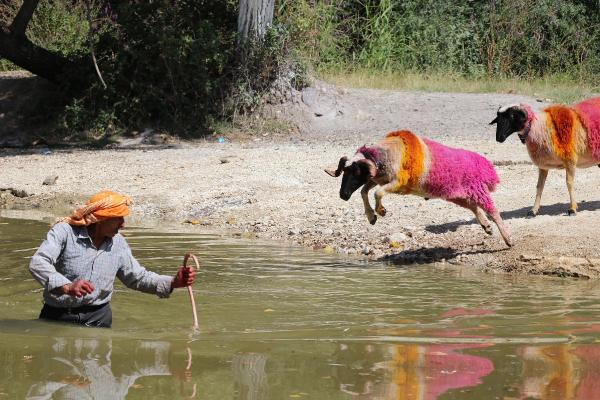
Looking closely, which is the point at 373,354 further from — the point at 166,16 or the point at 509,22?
the point at 509,22

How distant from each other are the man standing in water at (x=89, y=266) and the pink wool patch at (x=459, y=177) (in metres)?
3.85

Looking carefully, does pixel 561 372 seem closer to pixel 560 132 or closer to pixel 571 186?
pixel 571 186

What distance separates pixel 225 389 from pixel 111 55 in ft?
51.5

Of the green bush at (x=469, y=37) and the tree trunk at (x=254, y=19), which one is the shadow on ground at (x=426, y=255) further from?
the green bush at (x=469, y=37)

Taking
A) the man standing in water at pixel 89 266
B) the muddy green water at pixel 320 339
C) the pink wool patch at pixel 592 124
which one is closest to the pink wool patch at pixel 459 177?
the muddy green water at pixel 320 339

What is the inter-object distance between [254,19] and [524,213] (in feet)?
29.7

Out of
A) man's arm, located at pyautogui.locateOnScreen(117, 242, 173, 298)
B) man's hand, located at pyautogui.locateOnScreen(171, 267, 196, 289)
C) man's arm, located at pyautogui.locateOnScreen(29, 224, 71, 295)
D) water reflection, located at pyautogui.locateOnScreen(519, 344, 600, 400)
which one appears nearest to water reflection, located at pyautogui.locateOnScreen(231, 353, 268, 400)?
man's hand, located at pyautogui.locateOnScreen(171, 267, 196, 289)

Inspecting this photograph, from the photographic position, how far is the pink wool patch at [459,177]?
10.4 metres

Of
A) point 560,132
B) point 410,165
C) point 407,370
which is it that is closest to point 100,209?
point 407,370

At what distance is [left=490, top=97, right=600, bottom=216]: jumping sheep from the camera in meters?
11.6

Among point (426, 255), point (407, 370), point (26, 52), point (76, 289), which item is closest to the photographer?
point (407, 370)

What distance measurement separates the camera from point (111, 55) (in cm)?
2061

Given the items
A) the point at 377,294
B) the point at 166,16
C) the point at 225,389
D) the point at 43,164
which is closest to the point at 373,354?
the point at 225,389

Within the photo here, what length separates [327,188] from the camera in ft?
47.4
